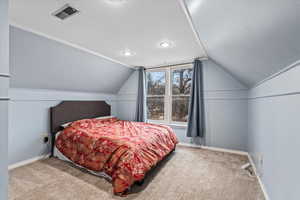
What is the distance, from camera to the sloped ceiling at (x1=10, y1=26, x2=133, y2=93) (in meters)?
1.98

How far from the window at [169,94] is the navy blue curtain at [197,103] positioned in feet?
1.10

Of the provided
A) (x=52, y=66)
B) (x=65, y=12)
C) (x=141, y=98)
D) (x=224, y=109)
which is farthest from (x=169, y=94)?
(x=65, y=12)

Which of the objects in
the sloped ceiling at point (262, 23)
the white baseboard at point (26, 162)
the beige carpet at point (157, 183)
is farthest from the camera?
the white baseboard at point (26, 162)

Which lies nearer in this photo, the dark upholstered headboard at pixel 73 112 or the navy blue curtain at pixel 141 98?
the dark upholstered headboard at pixel 73 112

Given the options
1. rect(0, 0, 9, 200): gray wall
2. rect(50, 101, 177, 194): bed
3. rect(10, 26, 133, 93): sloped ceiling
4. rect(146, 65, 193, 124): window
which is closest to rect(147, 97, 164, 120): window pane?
rect(146, 65, 193, 124): window

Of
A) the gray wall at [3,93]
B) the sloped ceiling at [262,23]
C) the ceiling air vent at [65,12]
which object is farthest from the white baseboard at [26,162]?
the sloped ceiling at [262,23]

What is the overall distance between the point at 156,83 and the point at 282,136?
309 cm

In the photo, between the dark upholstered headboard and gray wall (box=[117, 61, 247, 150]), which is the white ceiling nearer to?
gray wall (box=[117, 61, 247, 150])

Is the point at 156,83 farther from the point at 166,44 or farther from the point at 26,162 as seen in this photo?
the point at 26,162

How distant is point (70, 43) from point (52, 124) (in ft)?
5.33

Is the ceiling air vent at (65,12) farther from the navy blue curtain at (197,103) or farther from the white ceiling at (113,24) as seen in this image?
the navy blue curtain at (197,103)

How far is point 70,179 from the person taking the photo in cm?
194

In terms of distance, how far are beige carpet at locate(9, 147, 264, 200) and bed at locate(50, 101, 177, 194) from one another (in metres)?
0.17

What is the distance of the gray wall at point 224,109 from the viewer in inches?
114
